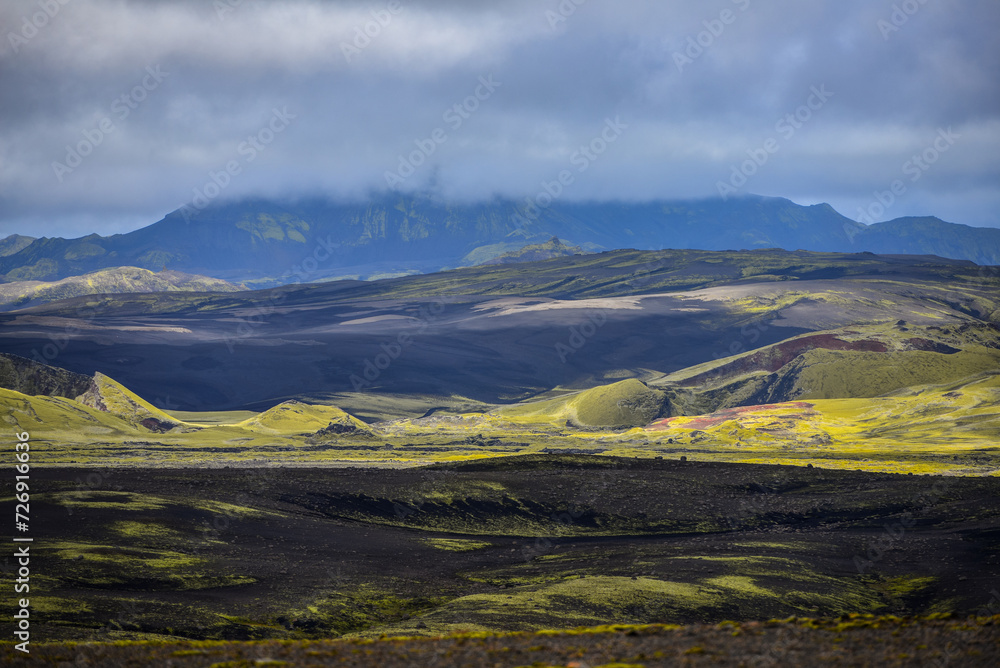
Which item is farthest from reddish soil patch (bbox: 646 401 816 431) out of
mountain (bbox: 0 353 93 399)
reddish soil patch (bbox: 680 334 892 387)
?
mountain (bbox: 0 353 93 399)

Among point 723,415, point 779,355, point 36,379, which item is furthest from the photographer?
point 779,355

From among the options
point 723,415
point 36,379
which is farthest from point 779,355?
point 36,379

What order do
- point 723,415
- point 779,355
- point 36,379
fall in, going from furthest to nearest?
1. point 779,355
2. point 723,415
3. point 36,379

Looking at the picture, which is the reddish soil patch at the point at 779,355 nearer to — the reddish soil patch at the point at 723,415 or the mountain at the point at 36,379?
the reddish soil patch at the point at 723,415

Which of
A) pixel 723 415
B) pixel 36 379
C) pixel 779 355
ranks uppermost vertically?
pixel 779 355

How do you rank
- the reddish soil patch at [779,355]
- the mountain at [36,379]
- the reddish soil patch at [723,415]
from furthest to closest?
1. the reddish soil patch at [779,355]
2. the reddish soil patch at [723,415]
3. the mountain at [36,379]

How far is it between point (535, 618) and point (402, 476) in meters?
41.2

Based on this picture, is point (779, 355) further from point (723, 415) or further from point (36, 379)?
point (36, 379)

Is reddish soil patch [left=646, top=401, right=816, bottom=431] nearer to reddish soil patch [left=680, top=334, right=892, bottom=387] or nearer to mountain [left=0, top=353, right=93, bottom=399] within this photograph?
reddish soil patch [left=680, top=334, right=892, bottom=387]

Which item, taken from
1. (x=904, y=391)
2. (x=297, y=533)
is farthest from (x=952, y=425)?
(x=297, y=533)

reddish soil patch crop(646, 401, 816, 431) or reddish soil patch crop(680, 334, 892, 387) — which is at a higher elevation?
reddish soil patch crop(680, 334, 892, 387)

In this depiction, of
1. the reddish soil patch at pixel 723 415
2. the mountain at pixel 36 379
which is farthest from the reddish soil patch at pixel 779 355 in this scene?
the mountain at pixel 36 379

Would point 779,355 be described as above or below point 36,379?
above

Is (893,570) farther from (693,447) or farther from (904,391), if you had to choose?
(904,391)
